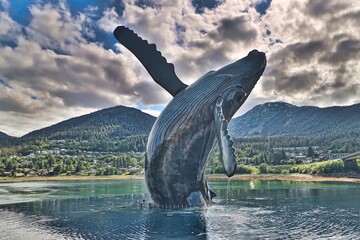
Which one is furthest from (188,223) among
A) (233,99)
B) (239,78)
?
(239,78)

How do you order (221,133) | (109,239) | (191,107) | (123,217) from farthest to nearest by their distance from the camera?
(123,217), (191,107), (221,133), (109,239)

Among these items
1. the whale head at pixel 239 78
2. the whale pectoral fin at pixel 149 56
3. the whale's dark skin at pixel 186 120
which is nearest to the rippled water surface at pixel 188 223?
the whale's dark skin at pixel 186 120

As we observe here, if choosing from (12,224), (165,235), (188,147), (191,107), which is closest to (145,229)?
(165,235)

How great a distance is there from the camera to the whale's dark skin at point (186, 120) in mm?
22188

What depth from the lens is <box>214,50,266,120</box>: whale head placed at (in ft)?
73.4

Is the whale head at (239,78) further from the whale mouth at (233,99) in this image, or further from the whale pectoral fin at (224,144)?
the whale pectoral fin at (224,144)

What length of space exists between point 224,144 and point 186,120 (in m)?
4.25

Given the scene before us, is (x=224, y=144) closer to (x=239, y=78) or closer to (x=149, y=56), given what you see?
(x=239, y=78)

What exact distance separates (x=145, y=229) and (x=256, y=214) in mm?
8167

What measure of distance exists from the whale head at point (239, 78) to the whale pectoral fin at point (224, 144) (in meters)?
1.13

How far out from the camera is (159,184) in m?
22.7

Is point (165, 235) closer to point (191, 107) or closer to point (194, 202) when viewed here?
point (194, 202)

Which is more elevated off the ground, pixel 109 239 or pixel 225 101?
pixel 225 101

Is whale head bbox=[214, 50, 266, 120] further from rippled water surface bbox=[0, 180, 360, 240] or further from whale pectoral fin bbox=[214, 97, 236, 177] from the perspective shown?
rippled water surface bbox=[0, 180, 360, 240]
